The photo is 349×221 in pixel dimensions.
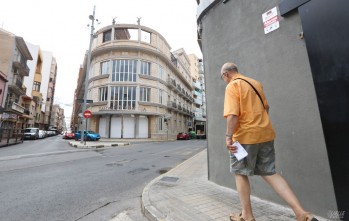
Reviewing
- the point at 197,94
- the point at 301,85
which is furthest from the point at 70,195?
the point at 197,94

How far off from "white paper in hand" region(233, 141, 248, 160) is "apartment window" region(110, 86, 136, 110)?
27.6 meters

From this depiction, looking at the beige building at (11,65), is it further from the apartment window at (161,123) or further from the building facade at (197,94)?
the building facade at (197,94)

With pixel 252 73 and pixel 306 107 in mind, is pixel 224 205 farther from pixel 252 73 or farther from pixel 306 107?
pixel 252 73

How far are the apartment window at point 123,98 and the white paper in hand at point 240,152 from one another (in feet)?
90.5

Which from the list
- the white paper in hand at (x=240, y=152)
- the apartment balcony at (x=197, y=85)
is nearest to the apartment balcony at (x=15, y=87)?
the white paper in hand at (x=240, y=152)

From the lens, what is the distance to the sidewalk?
2.66 m

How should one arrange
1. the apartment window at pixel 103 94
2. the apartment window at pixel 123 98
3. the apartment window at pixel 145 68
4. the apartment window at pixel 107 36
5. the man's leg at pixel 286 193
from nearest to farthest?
1. the man's leg at pixel 286 193
2. the apartment window at pixel 123 98
3. the apartment window at pixel 103 94
4. the apartment window at pixel 145 68
5. the apartment window at pixel 107 36

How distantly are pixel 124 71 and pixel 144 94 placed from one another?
442cm

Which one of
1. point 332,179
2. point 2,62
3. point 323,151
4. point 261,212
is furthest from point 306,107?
point 2,62

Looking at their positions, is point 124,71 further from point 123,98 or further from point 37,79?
point 37,79

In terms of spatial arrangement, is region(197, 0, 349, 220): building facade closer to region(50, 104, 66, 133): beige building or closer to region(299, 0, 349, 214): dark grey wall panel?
region(299, 0, 349, 214): dark grey wall panel

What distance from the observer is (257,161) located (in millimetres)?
2430

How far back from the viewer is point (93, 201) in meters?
3.67

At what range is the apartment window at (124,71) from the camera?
29953mm
